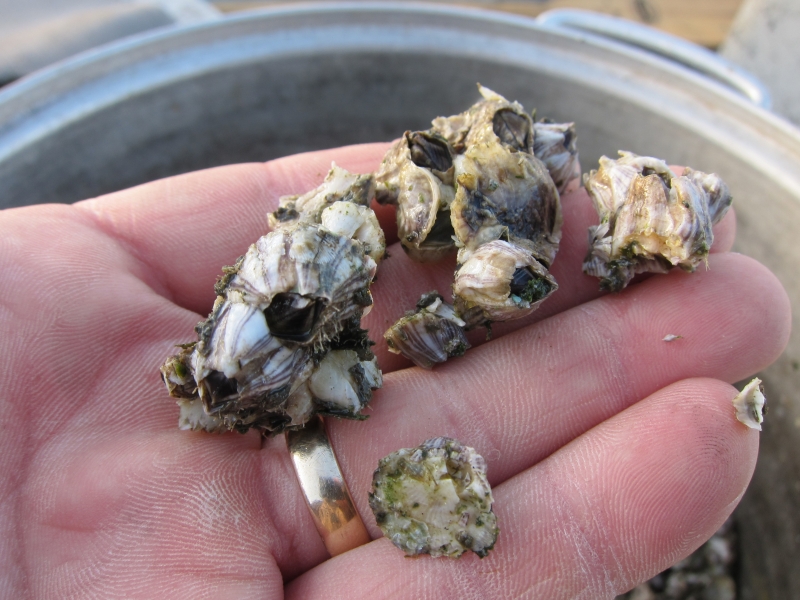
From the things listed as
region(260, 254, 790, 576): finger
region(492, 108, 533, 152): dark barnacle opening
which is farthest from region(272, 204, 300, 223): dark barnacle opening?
region(492, 108, 533, 152): dark barnacle opening

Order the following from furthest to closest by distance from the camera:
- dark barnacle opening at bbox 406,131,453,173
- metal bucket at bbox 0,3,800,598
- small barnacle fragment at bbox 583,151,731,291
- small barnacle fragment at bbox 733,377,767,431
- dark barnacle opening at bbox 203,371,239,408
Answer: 1. metal bucket at bbox 0,3,800,598
2. dark barnacle opening at bbox 406,131,453,173
3. small barnacle fragment at bbox 583,151,731,291
4. small barnacle fragment at bbox 733,377,767,431
5. dark barnacle opening at bbox 203,371,239,408

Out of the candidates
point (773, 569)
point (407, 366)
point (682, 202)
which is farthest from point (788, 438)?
point (407, 366)

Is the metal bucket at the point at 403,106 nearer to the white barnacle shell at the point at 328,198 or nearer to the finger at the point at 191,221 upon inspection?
the finger at the point at 191,221

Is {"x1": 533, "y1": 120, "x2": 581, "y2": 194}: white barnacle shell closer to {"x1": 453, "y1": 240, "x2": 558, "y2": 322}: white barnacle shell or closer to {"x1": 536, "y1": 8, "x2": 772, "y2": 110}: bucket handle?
{"x1": 453, "y1": 240, "x2": 558, "y2": 322}: white barnacle shell

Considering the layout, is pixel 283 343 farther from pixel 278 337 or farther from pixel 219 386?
pixel 219 386

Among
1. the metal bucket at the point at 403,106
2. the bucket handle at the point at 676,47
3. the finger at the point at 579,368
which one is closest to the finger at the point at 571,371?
the finger at the point at 579,368

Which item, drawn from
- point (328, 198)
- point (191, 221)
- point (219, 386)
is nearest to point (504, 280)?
point (328, 198)
